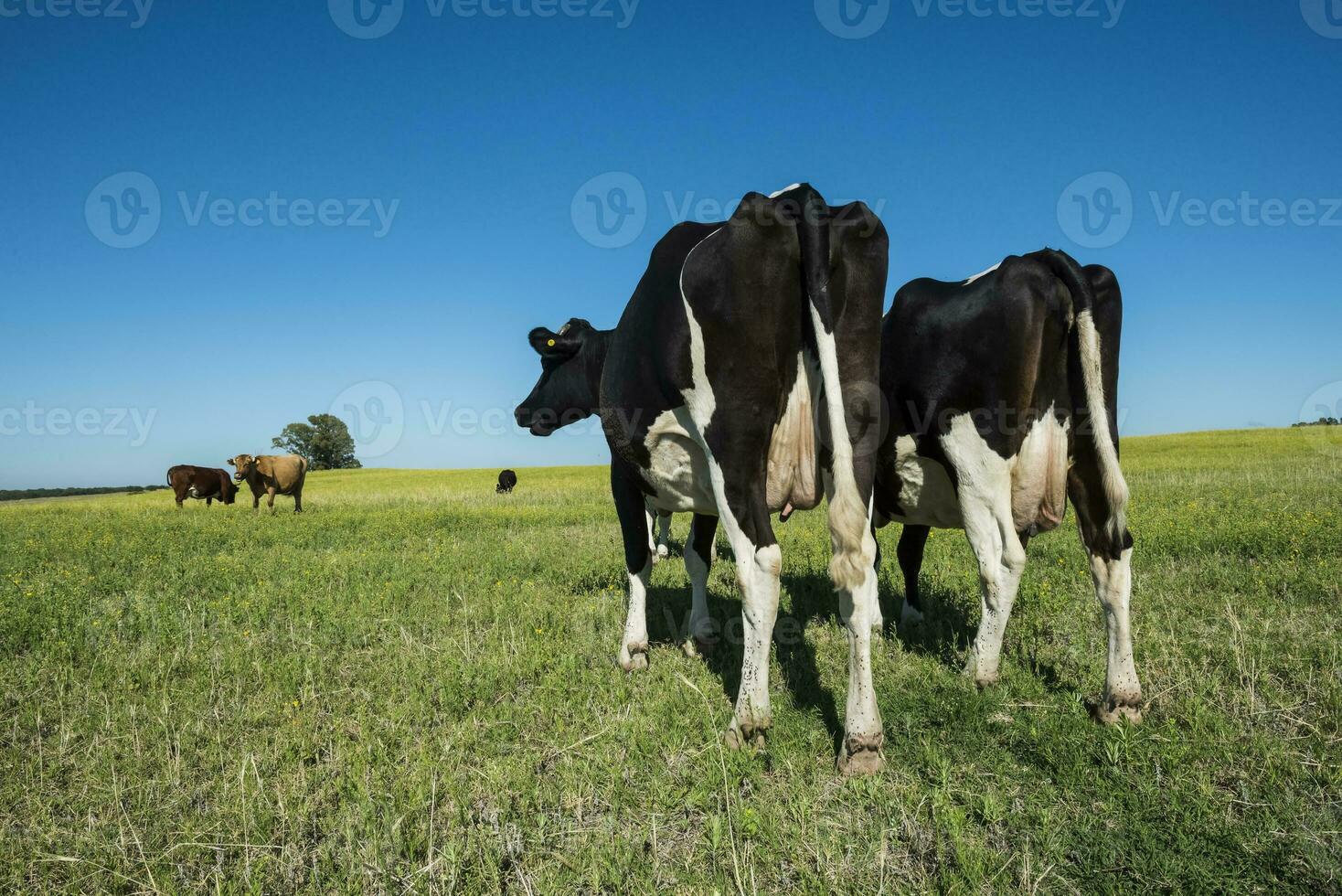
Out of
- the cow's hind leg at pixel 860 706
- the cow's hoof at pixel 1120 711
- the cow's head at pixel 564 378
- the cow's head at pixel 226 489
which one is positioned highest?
the cow's head at pixel 564 378

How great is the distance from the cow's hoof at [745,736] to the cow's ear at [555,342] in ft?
14.4

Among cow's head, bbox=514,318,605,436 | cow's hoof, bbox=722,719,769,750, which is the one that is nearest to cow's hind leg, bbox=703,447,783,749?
cow's hoof, bbox=722,719,769,750

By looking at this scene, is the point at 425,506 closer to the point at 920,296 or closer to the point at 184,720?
the point at 184,720

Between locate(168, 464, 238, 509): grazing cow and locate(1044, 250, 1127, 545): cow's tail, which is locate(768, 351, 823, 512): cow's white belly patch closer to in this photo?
locate(1044, 250, 1127, 545): cow's tail

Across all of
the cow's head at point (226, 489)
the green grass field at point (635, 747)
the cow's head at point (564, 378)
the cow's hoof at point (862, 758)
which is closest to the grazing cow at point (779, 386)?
the cow's hoof at point (862, 758)

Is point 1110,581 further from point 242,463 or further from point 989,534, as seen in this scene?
point 242,463

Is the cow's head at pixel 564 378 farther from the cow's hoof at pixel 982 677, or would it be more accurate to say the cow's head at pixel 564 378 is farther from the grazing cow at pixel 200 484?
the grazing cow at pixel 200 484

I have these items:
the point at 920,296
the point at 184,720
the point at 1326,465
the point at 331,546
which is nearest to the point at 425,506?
the point at 331,546

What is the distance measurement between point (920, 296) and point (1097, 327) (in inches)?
50.1

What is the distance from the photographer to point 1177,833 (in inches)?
120

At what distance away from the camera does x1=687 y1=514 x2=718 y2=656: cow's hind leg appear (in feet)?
20.2

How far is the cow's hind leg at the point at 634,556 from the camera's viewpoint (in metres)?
5.82

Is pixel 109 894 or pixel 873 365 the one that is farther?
pixel 873 365

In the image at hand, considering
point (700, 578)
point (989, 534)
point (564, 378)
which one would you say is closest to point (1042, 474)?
point (989, 534)
